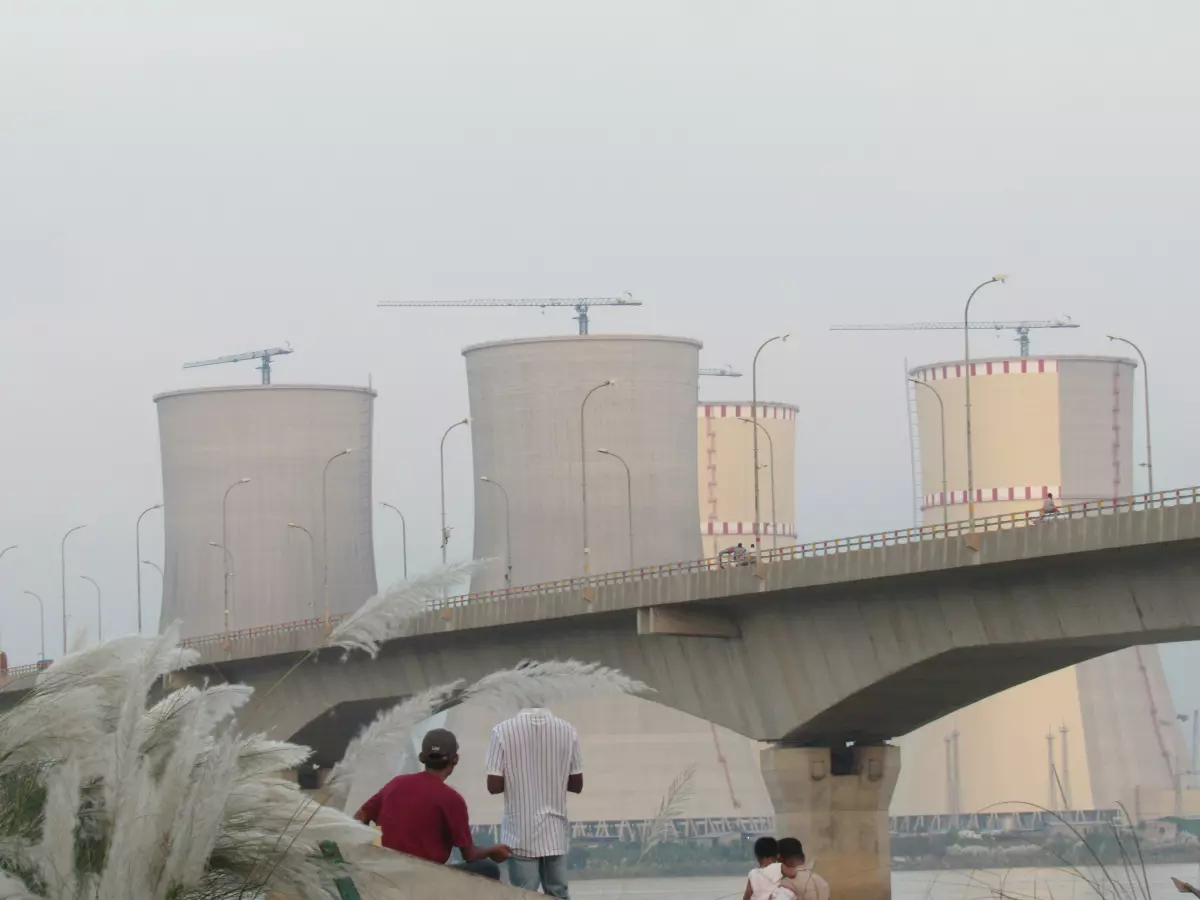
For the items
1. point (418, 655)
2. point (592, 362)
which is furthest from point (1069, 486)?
point (418, 655)

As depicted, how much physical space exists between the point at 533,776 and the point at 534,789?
0.06m

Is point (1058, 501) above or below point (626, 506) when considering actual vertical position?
above

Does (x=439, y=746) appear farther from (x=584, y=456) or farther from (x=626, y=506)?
(x=626, y=506)

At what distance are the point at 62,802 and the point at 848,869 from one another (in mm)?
39049

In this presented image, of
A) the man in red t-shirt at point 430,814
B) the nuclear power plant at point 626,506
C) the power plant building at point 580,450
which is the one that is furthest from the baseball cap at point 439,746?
the power plant building at point 580,450

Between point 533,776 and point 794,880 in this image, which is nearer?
point 533,776

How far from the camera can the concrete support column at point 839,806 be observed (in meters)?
43.7

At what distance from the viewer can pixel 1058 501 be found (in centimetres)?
9969

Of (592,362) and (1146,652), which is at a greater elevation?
(592,362)

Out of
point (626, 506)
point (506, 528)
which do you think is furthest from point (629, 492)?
point (506, 528)

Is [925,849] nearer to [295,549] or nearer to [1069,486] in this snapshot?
[1069,486]

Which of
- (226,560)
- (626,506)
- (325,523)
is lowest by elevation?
(226,560)

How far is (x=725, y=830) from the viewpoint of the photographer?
4227 inches

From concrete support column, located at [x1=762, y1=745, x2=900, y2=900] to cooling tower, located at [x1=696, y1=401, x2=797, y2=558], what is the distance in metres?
77.4
